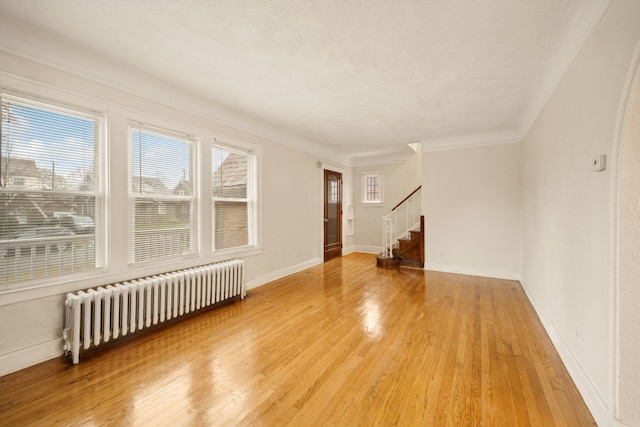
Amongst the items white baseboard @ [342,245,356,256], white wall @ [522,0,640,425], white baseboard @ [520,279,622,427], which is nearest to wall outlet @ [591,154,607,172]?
white wall @ [522,0,640,425]

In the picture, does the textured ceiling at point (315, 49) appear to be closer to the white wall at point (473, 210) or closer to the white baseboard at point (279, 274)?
the white wall at point (473, 210)

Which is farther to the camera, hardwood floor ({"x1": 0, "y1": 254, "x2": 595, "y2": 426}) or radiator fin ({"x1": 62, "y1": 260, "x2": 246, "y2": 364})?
radiator fin ({"x1": 62, "y1": 260, "x2": 246, "y2": 364})

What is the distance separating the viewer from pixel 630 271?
140 cm

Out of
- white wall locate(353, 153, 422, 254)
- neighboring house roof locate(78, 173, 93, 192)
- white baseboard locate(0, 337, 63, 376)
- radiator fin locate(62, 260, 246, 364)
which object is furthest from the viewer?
white wall locate(353, 153, 422, 254)

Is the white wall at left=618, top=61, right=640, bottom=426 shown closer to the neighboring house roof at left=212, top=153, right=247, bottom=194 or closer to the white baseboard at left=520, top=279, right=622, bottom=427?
the white baseboard at left=520, top=279, right=622, bottom=427

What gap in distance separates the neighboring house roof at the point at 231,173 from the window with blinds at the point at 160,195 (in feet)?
1.31

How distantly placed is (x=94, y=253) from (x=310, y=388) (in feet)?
7.87

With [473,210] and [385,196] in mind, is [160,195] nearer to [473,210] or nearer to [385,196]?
[473,210]

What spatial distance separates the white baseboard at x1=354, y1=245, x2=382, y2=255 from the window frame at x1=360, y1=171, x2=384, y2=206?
124 cm

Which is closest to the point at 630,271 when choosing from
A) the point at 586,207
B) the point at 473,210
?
the point at 586,207

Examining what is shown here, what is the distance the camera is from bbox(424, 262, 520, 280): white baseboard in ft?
15.7

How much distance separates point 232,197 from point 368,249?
4.68m

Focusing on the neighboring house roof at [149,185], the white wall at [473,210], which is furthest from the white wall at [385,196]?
the neighboring house roof at [149,185]

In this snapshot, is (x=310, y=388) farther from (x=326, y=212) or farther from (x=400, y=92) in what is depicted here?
(x=326, y=212)
